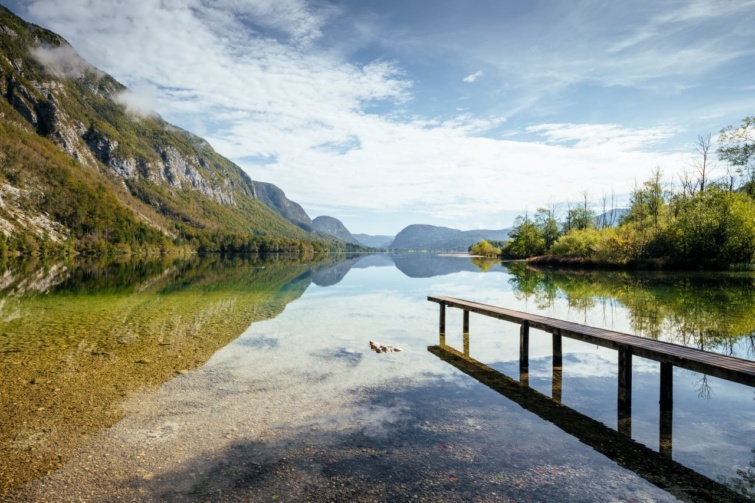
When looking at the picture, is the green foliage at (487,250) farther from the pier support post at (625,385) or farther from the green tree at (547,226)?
the pier support post at (625,385)

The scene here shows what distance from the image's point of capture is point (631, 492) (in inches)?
264

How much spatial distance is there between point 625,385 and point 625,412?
68 cm

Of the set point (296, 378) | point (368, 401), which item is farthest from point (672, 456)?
point (296, 378)

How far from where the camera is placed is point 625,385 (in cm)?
1061

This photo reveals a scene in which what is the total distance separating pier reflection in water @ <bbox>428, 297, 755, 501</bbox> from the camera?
7.04 metres

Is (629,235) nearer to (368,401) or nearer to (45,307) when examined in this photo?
(368,401)

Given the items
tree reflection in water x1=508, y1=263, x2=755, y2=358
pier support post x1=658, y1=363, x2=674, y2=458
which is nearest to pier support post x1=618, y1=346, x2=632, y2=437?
pier support post x1=658, y1=363, x2=674, y2=458

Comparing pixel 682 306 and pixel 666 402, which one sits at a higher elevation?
pixel 682 306

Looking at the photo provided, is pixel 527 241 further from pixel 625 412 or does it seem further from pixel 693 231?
pixel 625 412

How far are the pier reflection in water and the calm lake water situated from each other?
6 cm

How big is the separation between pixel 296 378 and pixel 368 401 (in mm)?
3050

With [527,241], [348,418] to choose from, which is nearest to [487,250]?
[527,241]

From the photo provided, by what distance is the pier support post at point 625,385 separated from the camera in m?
10.2

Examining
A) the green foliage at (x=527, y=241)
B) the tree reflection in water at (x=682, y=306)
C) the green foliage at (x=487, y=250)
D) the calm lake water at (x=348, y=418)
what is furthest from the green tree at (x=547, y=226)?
the calm lake water at (x=348, y=418)
